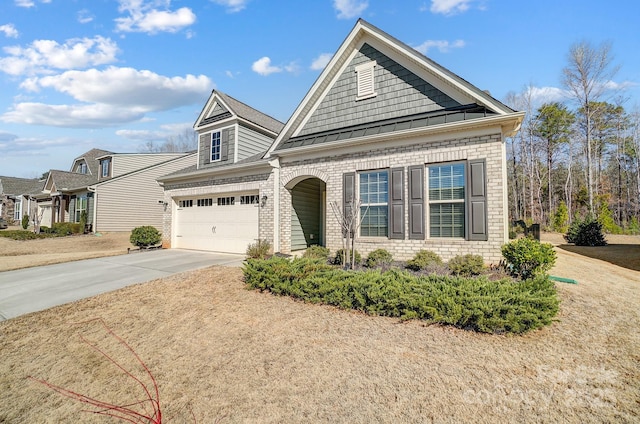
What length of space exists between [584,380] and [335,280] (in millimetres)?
3532

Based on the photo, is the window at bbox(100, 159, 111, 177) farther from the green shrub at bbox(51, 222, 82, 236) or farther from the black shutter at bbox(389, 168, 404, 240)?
the black shutter at bbox(389, 168, 404, 240)

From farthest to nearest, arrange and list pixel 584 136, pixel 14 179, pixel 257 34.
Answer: pixel 14 179, pixel 584 136, pixel 257 34

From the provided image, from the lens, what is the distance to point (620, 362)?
3311mm

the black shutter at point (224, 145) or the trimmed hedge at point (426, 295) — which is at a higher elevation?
the black shutter at point (224, 145)

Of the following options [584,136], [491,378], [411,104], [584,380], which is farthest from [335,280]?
[584,136]

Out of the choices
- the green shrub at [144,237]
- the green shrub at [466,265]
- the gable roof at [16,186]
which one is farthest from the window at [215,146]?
the gable roof at [16,186]

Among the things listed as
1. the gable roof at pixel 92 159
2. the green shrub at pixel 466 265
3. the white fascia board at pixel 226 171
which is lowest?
the green shrub at pixel 466 265

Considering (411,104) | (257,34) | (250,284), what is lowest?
(250,284)

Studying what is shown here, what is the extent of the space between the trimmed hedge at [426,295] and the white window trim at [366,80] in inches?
237

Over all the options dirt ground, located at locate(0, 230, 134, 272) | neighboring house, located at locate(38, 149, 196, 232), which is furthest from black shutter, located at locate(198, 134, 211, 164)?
neighboring house, located at locate(38, 149, 196, 232)

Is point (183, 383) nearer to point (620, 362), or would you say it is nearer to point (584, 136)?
point (620, 362)

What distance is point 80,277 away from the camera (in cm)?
796

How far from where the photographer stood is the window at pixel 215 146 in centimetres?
1335

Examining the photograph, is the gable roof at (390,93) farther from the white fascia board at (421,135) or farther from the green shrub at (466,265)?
the green shrub at (466,265)
